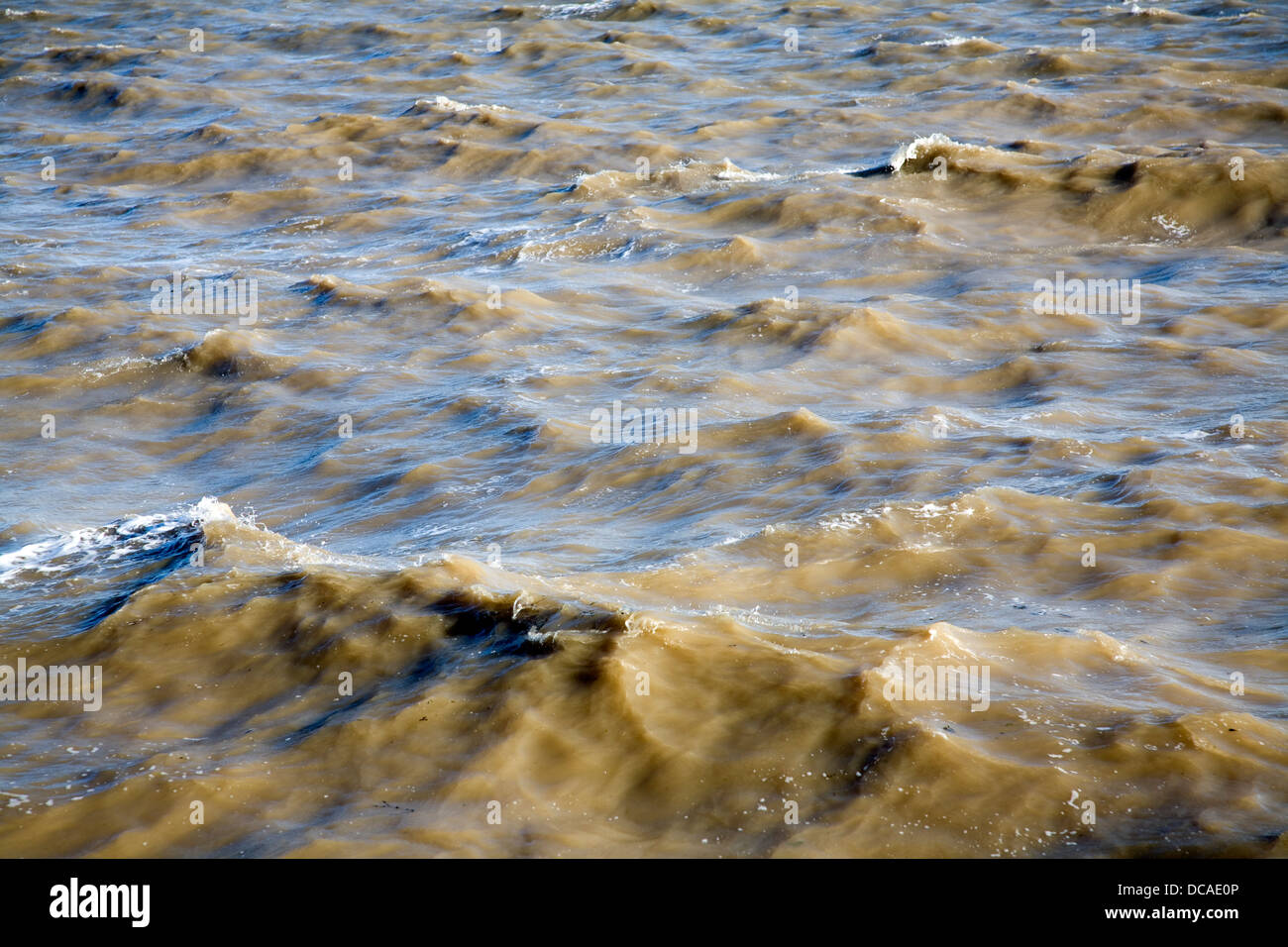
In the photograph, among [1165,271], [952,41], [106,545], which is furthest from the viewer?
[952,41]

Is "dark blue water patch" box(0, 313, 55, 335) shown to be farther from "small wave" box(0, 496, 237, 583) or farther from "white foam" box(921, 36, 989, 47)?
"white foam" box(921, 36, 989, 47)

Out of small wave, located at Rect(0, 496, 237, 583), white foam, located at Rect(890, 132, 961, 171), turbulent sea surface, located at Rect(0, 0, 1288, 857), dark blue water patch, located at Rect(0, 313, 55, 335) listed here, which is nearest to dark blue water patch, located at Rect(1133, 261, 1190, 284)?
turbulent sea surface, located at Rect(0, 0, 1288, 857)

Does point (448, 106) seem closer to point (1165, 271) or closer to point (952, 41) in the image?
point (952, 41)

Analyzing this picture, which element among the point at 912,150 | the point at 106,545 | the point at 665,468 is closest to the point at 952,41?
the point at 912,150

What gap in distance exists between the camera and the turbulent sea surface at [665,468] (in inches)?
183

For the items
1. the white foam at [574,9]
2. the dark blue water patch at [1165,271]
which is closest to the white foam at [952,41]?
the white foam at [574,9]

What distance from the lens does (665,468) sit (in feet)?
26.1

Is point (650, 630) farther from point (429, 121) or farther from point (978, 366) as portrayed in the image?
point (429, 121)

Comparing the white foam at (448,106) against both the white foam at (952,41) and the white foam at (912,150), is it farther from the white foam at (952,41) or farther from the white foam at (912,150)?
the white foam at (952,41)

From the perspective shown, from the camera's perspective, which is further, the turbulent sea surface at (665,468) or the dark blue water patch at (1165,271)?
the dark blue water patch at (1165,271)

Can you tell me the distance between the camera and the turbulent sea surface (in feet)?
15.3

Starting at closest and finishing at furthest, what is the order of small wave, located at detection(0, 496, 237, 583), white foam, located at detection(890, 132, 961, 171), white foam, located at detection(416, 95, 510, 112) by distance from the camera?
1. small wave, located at detection(0, 496, 237, 583)
2. white foam, located at detection(890, 132, 961, 171)
3. white foam, located at detection(416, 95, 510, 112)

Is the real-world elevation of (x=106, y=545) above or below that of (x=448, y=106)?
below

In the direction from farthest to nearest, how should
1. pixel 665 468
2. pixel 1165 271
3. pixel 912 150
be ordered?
pixel 912 150 < pixel 1165 271 < pixel 665 468
